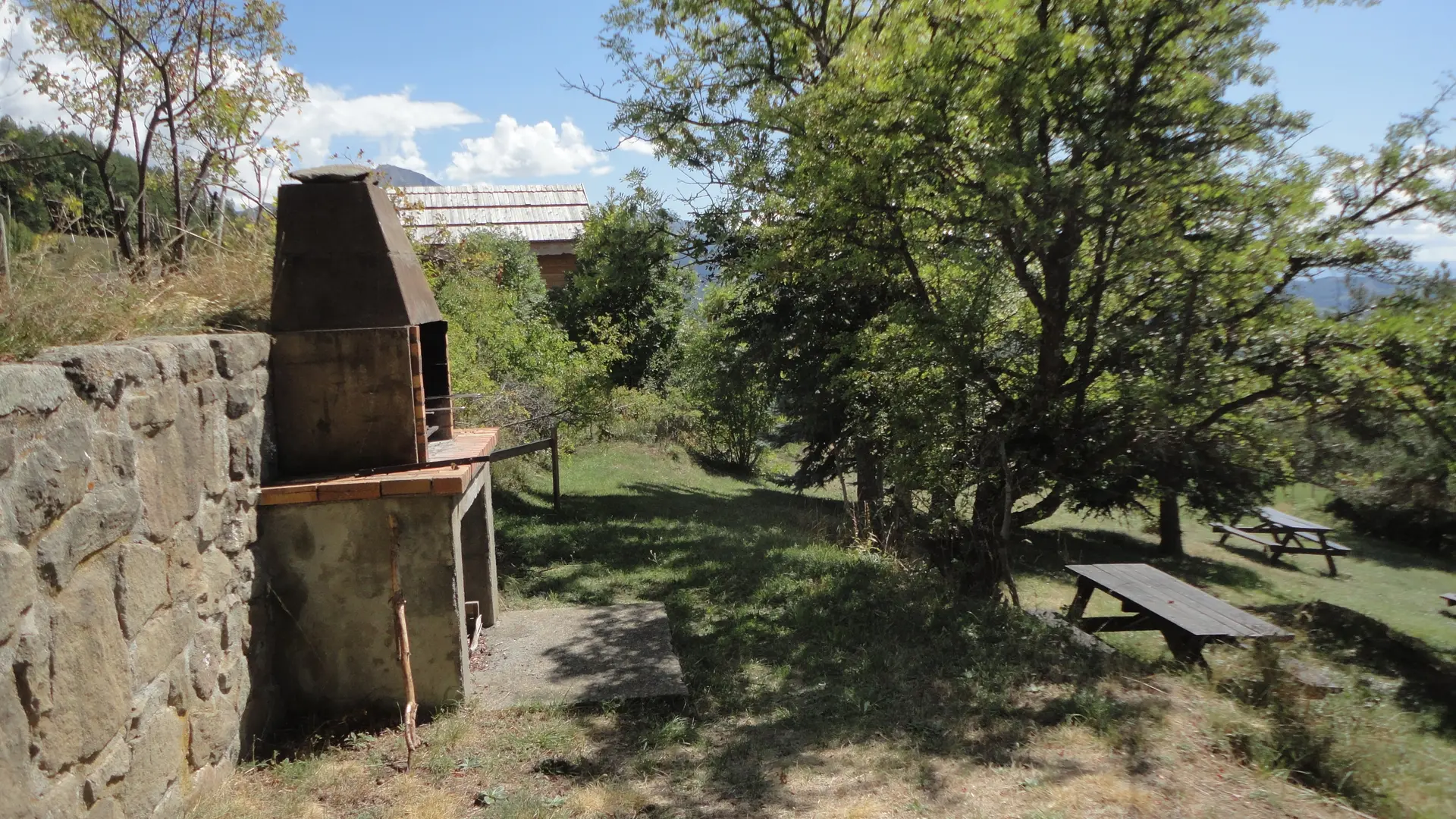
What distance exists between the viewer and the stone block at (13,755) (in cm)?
Answer: 234

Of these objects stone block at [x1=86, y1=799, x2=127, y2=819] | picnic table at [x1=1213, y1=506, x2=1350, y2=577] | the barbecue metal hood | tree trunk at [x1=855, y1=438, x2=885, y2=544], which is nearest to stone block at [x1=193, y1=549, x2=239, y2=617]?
stone block at [x1=86, y1=799, x2=127, y2=819]

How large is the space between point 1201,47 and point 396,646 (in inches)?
287

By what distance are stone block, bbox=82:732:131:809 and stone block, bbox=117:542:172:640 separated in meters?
0.38

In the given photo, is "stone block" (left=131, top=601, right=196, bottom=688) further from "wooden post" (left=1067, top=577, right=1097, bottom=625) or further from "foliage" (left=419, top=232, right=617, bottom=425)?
"wooden post" (left=1067, top=577, right=1097, bottom=625)

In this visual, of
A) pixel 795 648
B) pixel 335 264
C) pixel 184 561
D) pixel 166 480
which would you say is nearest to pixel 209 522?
pixel 184 561

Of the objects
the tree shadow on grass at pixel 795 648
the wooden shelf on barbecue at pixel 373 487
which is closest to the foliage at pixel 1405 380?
the tree shadow on grass at pixel 795 648

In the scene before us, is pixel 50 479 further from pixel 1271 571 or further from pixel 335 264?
pixel 1271 571

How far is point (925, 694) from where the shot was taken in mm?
5754

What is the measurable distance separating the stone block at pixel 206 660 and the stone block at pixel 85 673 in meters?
0.64

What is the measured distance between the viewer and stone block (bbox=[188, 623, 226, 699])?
3.81 metres

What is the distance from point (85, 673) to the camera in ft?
9.45

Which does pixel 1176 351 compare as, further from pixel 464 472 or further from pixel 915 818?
pixel 464 472

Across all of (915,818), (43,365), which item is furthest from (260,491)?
(915,818)

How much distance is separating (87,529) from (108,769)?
0.86 metres
